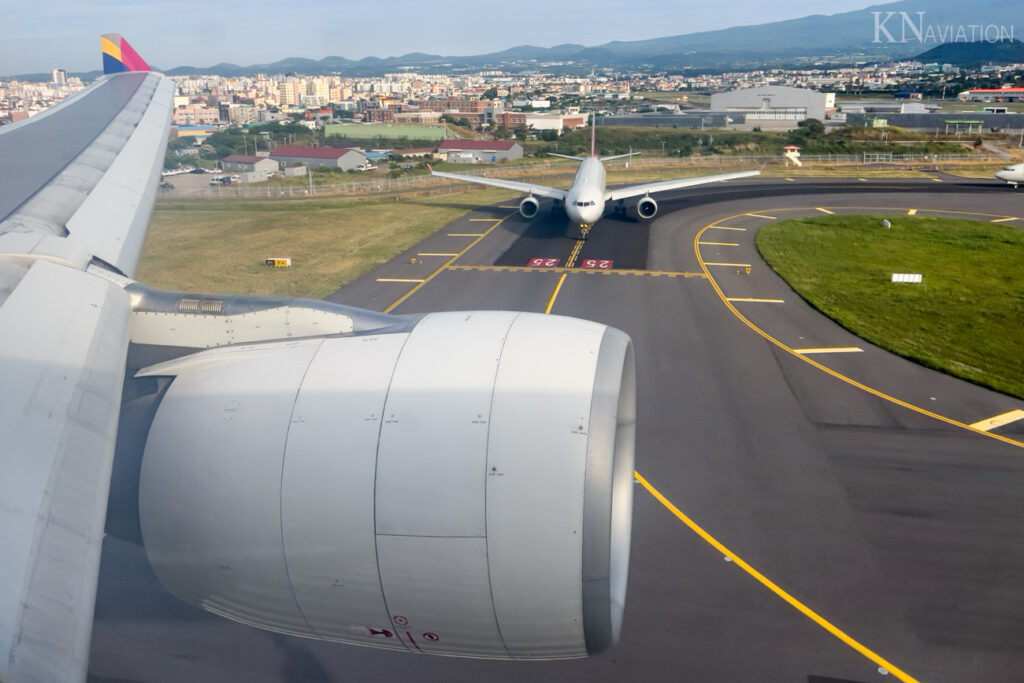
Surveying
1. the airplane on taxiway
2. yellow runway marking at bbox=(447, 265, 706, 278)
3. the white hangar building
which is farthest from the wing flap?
the white hangar building

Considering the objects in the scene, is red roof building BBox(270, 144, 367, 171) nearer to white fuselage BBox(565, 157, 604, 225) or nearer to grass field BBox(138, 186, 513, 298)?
grass field BBox(138, 186, 513, 298)

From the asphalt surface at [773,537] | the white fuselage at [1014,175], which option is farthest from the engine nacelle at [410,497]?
the white fuselage at [1014,175]

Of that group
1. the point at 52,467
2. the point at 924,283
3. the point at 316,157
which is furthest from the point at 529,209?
the point at 316,157

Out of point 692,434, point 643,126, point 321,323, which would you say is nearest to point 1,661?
point 321,323

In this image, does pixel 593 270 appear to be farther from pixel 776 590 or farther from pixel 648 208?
pixel 776 590

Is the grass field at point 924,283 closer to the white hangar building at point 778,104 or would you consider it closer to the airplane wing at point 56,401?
the airplane wing at point 56,401

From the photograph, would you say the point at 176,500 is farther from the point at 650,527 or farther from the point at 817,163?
the point at 817,163
